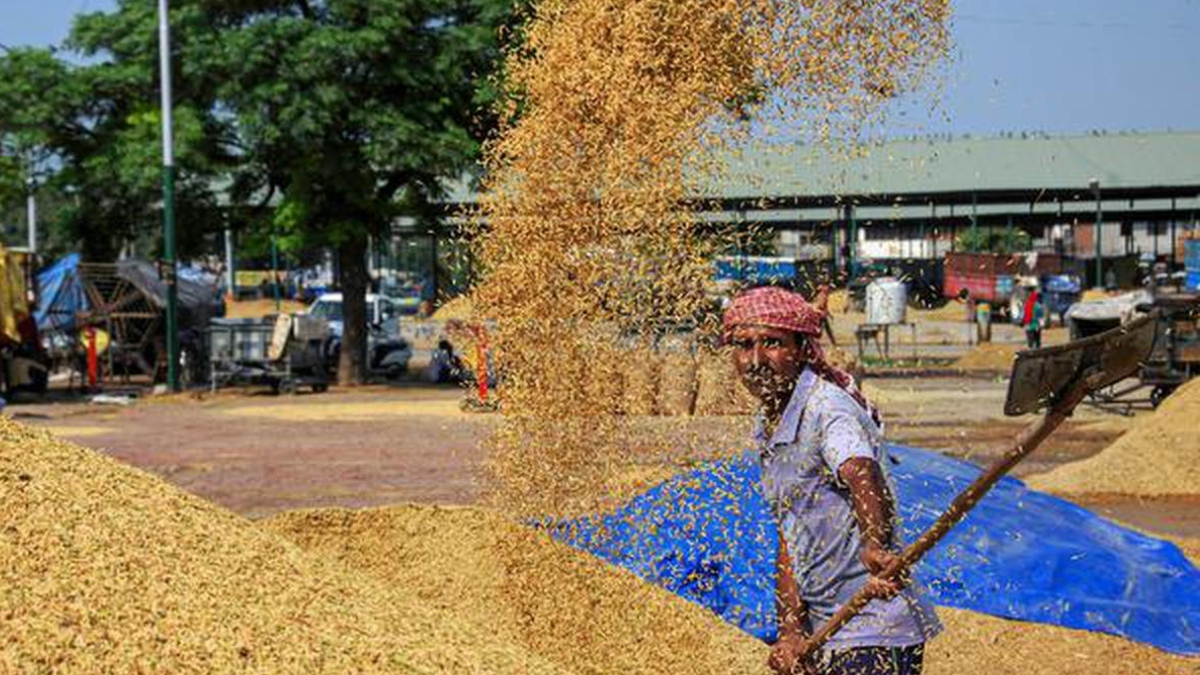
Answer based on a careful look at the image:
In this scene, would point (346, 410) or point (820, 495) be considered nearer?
point (820, 495)

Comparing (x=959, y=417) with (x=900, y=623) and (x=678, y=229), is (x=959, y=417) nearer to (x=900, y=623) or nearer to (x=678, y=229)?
(x=678, y=229)

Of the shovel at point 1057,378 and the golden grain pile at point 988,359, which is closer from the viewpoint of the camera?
the shovel at point 1057,378

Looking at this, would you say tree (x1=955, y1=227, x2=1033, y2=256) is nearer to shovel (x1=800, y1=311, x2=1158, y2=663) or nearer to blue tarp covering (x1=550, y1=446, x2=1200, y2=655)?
blue tarp covering (x1=550, y1=446, x2=1200, y2=655)

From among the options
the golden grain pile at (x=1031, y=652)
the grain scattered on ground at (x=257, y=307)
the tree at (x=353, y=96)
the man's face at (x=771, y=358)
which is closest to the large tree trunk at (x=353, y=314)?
the tree at (x=353, y=96)

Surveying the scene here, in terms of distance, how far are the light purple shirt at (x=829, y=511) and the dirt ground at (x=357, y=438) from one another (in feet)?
6.24

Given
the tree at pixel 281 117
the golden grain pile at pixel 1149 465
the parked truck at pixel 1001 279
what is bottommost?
the golden grain pile at pixel 1149 465

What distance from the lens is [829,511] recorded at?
408 centimetres

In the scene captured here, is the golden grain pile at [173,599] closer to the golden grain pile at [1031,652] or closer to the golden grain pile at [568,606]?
the golden grain pile at [568,606]

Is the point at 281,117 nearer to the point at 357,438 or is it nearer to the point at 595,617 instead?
the point at 357,438

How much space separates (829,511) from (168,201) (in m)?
22.2

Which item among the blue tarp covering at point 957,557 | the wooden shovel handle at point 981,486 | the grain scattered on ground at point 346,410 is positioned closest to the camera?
the wooden shovel handle at point 981,486

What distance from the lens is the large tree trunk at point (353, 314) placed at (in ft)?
88.5

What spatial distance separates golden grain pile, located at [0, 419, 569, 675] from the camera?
12.7 ft

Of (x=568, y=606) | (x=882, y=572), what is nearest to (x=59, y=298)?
(x=568, y=606)
